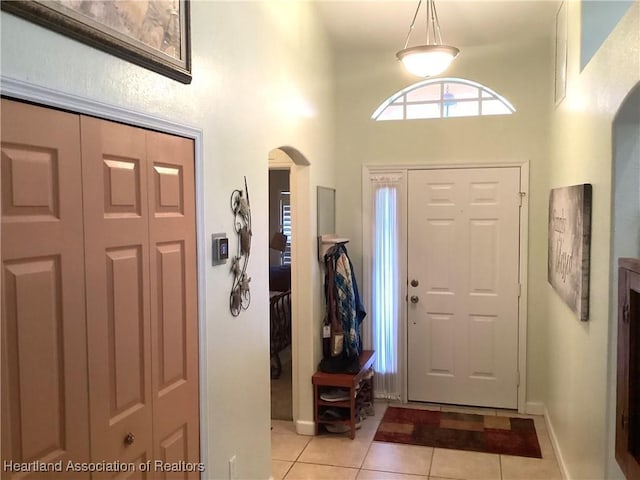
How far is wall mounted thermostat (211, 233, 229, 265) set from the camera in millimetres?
2424

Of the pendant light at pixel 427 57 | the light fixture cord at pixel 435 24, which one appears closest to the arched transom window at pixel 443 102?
the light fixture cord at pixel 435 24

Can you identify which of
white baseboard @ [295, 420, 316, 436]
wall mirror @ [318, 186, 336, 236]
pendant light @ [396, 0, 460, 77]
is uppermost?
pendant light @ [396, 0, 460, 77]

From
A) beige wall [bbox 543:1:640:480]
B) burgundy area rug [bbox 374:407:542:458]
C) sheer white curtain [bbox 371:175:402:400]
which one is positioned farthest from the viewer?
sheer white curtain [bbox 371:175:402:400]

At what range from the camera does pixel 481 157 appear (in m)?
4.47

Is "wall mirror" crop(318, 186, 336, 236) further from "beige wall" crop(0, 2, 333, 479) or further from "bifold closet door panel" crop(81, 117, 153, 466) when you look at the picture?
"bifold closet door panel" crop(81, 117, 153, 466)

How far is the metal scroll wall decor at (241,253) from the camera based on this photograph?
2.64m

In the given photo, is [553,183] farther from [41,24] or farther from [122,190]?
[41,24]

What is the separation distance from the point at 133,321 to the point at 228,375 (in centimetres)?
86

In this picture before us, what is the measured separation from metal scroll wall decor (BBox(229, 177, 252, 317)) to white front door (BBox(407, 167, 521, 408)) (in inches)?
86.1

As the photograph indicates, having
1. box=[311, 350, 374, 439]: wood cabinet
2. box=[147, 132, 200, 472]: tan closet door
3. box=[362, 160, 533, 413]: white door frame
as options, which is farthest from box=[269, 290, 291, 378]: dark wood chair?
box=[147, 132, 200, 472]: tan closet door

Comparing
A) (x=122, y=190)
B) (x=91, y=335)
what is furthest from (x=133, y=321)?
(x=122, y=190)

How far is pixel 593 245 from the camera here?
2555 millimetres

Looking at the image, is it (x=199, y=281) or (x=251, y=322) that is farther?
(x=251, y=322)

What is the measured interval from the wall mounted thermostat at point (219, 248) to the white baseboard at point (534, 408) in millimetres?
3153
